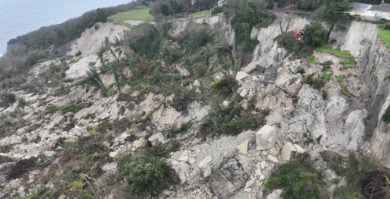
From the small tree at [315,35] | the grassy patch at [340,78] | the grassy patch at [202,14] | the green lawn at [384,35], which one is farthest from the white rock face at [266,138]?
the grassy patch at [202,14]

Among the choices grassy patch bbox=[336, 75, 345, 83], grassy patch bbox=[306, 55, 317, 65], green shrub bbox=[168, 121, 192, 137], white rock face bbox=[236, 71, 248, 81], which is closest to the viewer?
grassy patch bbox=[336, 75, 345, 83]

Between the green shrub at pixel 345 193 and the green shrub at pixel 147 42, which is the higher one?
the green shrub at pixel 147 42

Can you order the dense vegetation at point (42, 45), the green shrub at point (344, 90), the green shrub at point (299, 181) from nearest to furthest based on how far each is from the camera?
the green shrub at point (299, 181) < the green shrub at point (344, 90) < the dense vegetation at point (42, 45)

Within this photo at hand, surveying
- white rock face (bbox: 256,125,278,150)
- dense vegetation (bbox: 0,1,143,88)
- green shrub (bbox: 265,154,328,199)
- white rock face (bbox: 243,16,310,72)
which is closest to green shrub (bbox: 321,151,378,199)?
green shrub (bbox: 265,154,328,199)

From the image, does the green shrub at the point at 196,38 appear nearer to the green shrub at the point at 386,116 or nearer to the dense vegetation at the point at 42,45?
the green shrub at the point at 386,116

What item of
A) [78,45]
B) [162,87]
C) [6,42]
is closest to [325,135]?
[162,87]

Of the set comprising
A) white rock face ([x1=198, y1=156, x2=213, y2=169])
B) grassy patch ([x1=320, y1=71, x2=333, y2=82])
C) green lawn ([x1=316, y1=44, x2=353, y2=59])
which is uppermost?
green lawn ([x1=316, y1=44, x2=353, y2=59])

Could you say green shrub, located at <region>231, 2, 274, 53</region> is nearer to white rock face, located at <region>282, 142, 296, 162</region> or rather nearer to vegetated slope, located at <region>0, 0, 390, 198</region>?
vegetated slope, located at <region>0, 0, 390, 198</region>

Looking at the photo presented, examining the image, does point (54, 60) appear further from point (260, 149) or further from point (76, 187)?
point (260, 149)

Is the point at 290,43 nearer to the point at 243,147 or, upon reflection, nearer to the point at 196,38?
the point at 243,147
